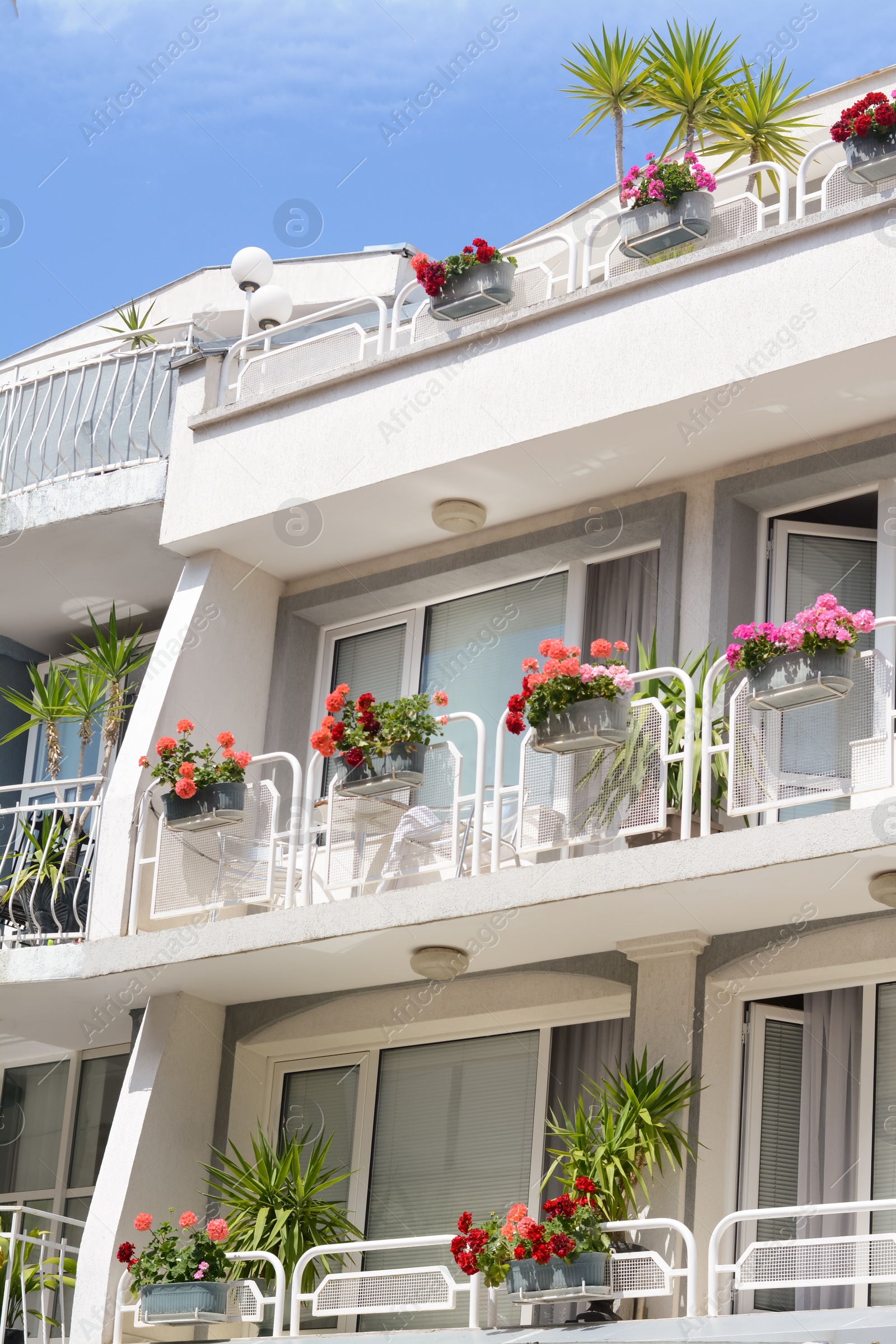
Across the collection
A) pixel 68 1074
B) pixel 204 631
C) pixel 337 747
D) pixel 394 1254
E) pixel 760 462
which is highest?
pixel 760 462

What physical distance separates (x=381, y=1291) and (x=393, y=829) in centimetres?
288

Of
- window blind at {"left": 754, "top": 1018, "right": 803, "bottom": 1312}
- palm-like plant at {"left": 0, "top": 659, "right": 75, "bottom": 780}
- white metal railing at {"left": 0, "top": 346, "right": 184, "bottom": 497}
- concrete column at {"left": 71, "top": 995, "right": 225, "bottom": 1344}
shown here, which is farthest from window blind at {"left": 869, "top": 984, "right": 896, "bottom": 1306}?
palm-like plant at {"left": 0, "top": 659, "right": 75, "bottom": 780}

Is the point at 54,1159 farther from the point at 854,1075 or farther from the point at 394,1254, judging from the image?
the point at 854,1075

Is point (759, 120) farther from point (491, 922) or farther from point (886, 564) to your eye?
point (491, 922)

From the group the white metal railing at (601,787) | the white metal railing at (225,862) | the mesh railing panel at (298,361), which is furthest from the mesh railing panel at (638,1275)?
the mesh railing panel at (298,361)

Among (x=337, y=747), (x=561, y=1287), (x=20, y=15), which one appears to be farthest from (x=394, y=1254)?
(x=20, y=15)

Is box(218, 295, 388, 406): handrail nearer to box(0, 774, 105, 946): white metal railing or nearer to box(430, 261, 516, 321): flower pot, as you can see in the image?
box(430, 261, 516, 321): flower pot

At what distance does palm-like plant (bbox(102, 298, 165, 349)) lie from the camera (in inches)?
556

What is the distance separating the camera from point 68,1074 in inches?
560

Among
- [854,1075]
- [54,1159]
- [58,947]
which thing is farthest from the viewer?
[54,1159]

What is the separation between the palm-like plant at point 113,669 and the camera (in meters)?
13.8

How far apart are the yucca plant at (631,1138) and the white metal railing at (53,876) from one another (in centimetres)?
402

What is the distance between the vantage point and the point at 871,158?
33.4 ft

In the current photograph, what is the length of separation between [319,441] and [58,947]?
4011 millimetres
